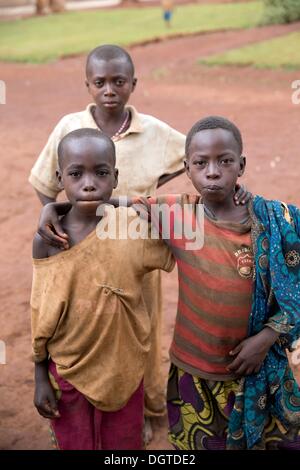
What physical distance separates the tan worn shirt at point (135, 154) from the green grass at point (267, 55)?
29.0 ft

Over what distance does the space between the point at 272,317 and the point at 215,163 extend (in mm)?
531

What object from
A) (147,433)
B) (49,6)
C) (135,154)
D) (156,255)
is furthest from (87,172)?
(49,6)

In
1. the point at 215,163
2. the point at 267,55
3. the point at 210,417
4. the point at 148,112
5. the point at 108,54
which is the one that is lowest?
the point at 210,417

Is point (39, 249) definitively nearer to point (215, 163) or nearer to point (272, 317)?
point (215, 163)

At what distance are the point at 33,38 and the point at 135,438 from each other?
A: 661 inches

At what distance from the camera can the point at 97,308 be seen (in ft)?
6.70

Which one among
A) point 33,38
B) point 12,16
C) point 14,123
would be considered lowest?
point 14,123

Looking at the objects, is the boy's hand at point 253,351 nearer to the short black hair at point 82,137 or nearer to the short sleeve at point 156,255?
the short sleeve at point 156,255

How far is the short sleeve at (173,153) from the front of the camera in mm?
2730

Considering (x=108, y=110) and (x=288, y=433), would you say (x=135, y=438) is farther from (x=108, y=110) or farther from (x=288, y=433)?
(x=108, y=110)

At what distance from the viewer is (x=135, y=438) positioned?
2.28 m

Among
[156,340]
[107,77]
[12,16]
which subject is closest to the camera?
[107,77]

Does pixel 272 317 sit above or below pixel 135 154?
below
